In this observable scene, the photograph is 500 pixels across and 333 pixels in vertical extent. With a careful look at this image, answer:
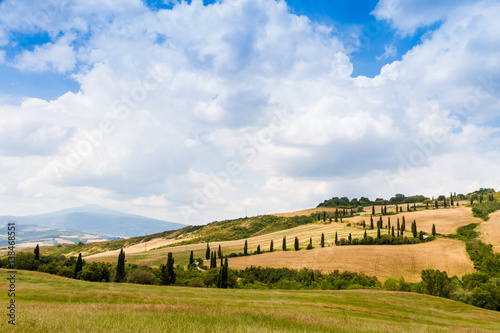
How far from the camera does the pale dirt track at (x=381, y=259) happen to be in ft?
328

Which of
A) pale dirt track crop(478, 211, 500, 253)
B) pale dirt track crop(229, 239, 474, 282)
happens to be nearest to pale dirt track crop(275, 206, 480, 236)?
pale dirt track crop(478, 211, 500, 253)

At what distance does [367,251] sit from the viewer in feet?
396

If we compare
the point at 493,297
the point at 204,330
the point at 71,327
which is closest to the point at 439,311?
the point at 493,297

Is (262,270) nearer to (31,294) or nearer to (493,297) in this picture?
(493,297)

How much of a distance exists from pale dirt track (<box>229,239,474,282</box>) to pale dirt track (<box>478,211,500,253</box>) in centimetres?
1089

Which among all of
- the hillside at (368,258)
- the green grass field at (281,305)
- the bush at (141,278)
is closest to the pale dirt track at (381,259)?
the hillside at (368,258)

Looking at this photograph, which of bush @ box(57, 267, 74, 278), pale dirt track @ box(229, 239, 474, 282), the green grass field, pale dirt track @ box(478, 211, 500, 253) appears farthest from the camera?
pale dirt track @ box(478, 211, 500, 253)

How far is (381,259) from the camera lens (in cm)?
11125

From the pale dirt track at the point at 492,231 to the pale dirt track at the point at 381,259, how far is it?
35.7 ft

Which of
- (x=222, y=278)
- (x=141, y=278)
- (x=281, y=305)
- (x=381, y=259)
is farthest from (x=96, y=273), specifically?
(x=381, y=259)

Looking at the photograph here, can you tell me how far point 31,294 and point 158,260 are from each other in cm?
10289

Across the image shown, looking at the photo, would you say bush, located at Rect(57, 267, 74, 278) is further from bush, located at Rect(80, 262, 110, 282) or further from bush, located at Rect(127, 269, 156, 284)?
bush, located at Rect(127, 269, 156, 284)

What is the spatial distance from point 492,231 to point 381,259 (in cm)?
6676

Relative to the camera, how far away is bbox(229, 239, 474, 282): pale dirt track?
328ft
